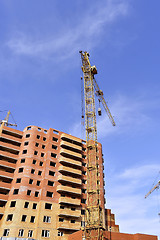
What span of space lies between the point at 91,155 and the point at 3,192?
28.4 metres

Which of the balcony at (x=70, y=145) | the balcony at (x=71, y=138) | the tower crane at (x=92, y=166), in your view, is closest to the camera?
the tower crane at (x=92, y=166)

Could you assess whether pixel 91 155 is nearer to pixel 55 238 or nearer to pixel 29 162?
pixel 29 162

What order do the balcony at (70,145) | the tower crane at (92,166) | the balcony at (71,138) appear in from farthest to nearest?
the balcony at (71,138)
the balcony at (70,145)
the tower crane at (92,166)

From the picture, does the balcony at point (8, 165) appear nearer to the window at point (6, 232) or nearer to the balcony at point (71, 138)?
the window at point (6, 232)

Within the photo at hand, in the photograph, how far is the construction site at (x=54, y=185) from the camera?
57.1m

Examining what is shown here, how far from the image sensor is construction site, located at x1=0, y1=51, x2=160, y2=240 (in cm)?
5709

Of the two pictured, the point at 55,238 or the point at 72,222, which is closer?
the point at 55,238

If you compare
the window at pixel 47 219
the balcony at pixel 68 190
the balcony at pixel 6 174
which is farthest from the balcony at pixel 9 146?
the window at pixel 47 219

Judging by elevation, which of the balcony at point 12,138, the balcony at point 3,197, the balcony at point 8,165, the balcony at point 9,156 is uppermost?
the balcony at point 12,138

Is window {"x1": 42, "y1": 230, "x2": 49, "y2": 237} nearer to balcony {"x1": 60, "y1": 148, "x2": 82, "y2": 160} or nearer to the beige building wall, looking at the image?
the beige building wall

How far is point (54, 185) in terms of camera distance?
221ft

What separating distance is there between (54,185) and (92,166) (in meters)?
13.9

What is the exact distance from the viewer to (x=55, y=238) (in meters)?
59.9

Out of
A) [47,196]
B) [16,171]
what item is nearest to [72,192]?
[47,196]
